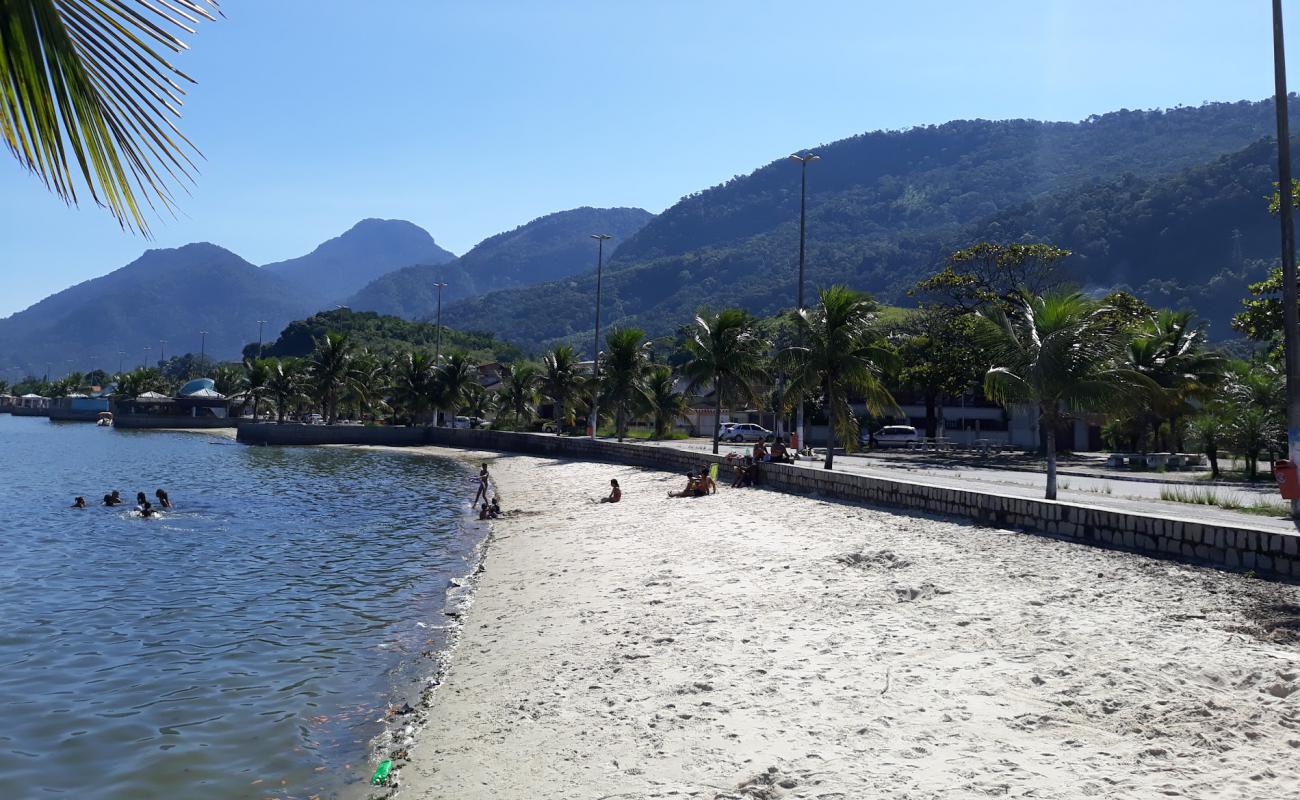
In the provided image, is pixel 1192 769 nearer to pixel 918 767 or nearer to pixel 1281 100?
pixel 918 767

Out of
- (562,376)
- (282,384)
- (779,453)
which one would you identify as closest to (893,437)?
(562,376)

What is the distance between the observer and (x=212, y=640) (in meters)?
12.8

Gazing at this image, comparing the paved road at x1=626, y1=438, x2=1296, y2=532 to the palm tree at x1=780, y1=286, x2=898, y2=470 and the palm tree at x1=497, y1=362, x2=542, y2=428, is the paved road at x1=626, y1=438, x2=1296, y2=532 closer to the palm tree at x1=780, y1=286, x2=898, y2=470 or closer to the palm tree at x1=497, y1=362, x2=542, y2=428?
the palm tree at x1=780, y1=286, x2=898, y2=470

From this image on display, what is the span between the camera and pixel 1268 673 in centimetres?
768

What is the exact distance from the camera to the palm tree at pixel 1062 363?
1800 cm

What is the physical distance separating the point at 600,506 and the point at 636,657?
1723cm

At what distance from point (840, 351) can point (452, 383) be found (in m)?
45.2

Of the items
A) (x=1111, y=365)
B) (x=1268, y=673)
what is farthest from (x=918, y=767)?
(x=1111, y=365)

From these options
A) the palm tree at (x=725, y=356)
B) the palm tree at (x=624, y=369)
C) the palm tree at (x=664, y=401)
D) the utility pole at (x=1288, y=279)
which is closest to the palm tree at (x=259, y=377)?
the palm tree at (x=664, y=401)

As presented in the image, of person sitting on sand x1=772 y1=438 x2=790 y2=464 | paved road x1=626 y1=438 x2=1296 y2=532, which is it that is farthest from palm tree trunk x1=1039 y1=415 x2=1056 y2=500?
person sitting on sand x1=772 y1=438 x2=790 y2=464

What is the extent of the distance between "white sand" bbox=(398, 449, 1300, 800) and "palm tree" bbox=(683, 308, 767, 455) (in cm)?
2112

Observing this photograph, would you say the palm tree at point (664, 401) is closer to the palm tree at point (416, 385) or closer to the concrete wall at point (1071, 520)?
the palm tree at point (416, 385)

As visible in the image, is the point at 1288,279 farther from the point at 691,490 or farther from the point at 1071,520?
the point at 691,490

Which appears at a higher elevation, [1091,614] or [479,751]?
[1091,614]
